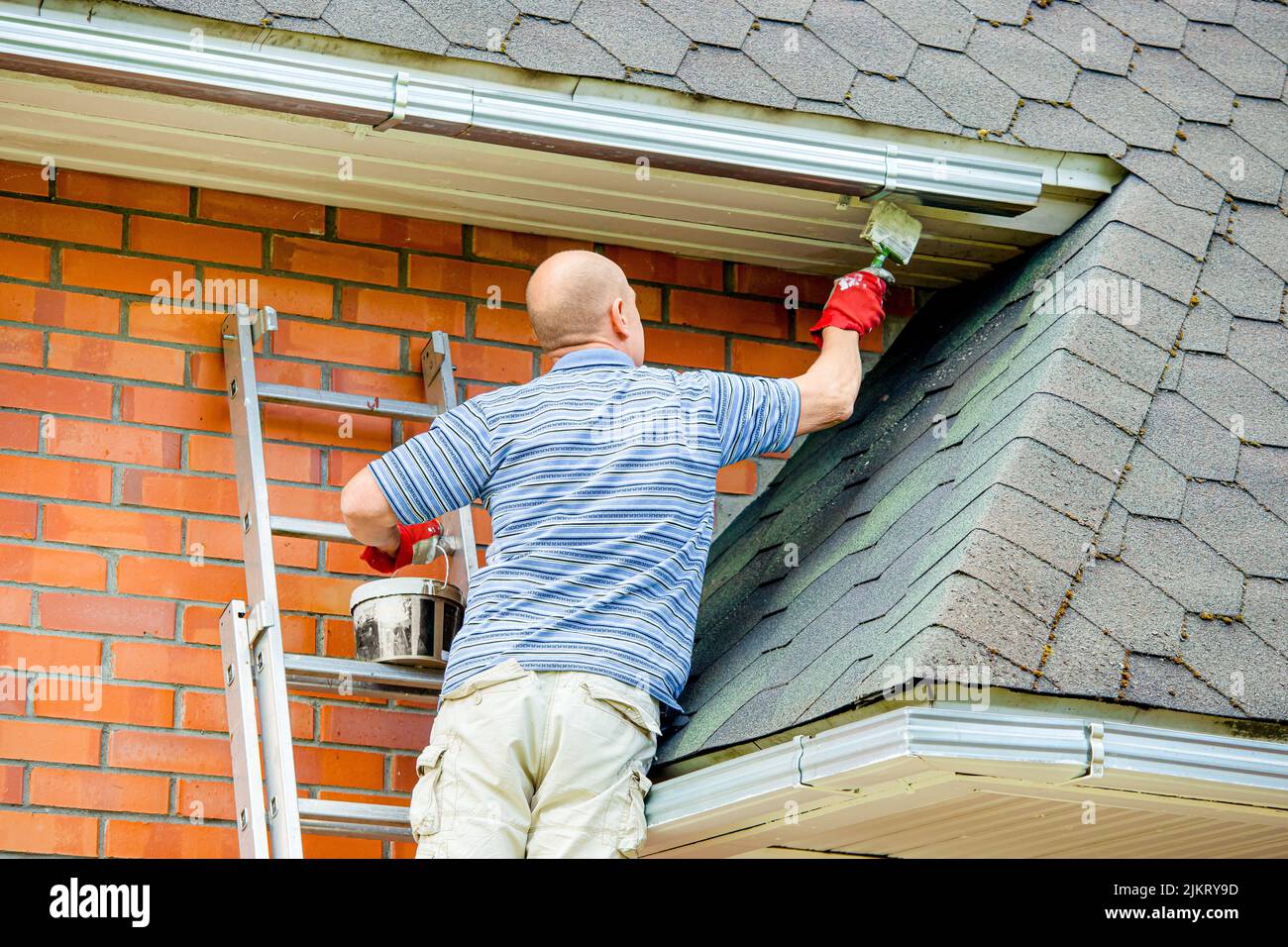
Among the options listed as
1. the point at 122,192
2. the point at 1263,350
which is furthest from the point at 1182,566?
the point at 122,192

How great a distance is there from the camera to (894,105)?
4.72 meters

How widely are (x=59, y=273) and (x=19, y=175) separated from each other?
27cm

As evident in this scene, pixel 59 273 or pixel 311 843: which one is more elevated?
pixel 59 273

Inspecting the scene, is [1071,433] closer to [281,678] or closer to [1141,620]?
[1141,620]

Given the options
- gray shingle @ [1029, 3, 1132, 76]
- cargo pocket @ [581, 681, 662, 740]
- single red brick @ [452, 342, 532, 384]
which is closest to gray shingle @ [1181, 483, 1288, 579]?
cargo pocket @ [581, 681, 662, 740]

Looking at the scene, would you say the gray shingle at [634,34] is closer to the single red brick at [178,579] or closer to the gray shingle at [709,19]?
the gray shingle at [709,19]

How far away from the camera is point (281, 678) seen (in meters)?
4.32

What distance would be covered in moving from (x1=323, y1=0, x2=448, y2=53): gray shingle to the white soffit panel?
21 centimetres

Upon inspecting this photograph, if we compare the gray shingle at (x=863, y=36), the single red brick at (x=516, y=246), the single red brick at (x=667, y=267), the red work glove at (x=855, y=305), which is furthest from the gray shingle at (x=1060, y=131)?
the single red brick at (x=516, y=246)

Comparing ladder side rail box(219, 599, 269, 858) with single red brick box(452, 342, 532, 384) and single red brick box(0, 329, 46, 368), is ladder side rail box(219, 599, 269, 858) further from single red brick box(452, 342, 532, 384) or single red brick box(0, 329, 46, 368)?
single red brick box(452, 342, 532, 384)

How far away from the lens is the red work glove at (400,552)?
14.8 ft

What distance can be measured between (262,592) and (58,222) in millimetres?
1152

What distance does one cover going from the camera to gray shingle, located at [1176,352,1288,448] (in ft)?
14.5

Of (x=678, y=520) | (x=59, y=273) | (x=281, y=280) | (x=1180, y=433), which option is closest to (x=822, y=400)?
(x=678, y=520)
